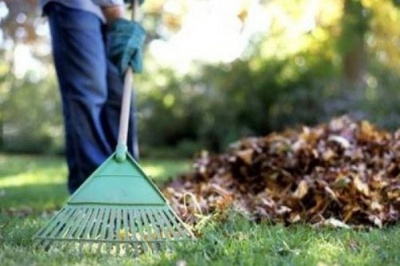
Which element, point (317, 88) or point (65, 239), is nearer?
point (65, 239)

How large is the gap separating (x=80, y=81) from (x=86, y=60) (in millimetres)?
96

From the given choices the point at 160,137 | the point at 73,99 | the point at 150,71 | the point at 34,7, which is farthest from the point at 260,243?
the point at 150,71

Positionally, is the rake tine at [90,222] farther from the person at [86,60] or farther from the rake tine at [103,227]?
the person at [86,60]

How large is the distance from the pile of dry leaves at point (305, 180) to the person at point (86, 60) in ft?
1.45

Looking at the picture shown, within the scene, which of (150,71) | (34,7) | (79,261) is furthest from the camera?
(150,71)

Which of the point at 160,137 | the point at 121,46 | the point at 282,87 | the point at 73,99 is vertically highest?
the point at 121,46

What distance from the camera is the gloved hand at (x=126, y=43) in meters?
3.37

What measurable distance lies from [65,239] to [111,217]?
19cm

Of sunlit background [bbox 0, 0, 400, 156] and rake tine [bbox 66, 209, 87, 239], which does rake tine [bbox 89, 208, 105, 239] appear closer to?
rake tine [bbox 66, 209, 87, 239]

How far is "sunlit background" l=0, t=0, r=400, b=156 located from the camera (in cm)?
795

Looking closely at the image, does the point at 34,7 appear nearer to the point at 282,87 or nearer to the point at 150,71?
the point at 282,87

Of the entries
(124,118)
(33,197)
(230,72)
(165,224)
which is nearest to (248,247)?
(165,224)

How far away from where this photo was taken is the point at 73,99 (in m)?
3.34

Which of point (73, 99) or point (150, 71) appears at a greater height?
point (73, 99)
